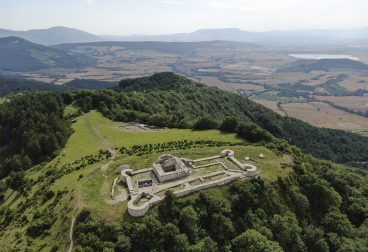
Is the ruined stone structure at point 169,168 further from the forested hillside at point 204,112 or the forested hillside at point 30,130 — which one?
the forested hillside at point 30,130

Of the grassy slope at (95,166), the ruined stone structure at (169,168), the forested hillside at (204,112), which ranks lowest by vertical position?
the forested hillside at (204,112)

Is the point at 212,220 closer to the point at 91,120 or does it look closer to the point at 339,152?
the point at 91,120

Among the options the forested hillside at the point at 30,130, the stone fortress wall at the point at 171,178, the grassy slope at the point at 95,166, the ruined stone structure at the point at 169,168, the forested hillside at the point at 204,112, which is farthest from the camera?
the forested hillside at the point at 204,112

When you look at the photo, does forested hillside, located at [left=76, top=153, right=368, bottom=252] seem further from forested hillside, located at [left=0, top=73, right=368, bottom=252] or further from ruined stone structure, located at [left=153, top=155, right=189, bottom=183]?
ruined stone structure, located at [left=153, top=155, right=189, bottom=183]

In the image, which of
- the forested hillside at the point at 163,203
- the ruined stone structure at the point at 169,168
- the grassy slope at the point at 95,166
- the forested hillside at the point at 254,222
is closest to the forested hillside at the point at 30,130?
the forested hillside at the point at 163,203

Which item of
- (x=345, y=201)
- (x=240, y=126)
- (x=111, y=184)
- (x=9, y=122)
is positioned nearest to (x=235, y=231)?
(x=111, y=184)

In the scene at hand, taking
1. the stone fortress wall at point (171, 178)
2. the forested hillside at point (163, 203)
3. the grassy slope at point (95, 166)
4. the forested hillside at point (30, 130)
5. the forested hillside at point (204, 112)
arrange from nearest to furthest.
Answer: the forested hillside at point (163, 203)
the grassy slope at point (95, 166)
the stone fortress wall at point (171, 178)
the forested hillside at point (30, 130)
the forested hillside at point (204, 112)
